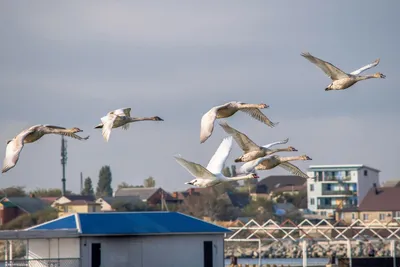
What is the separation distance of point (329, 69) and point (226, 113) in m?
3.86

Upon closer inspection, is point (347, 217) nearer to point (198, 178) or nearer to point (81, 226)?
point (81, 226)

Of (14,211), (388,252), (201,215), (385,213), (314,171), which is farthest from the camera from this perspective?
(314,171)

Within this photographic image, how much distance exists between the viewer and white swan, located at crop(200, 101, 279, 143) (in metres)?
40.4

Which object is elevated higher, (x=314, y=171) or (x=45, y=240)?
(x=314, y=171)

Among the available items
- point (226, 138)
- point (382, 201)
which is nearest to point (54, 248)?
point (226, 138)

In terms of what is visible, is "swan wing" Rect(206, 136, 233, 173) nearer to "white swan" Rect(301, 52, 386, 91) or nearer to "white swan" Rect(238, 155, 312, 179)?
"white swan" Rect(238, 155, 312, 179)

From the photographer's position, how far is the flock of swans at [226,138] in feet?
140

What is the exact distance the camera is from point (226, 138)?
4753cm

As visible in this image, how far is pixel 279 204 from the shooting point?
535 feet

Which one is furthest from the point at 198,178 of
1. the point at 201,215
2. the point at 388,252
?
the point at 201,215

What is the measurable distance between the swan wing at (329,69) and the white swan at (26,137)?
8.24 m

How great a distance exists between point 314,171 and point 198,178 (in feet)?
388

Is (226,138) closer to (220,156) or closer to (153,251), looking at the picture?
(220,156)

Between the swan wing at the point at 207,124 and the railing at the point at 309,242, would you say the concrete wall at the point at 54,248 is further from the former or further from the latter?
the railing at the point at 309,242
